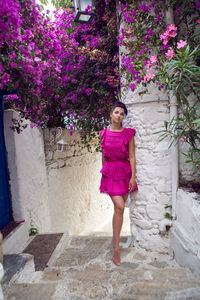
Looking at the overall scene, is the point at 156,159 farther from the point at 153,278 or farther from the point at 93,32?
the point at 93,32

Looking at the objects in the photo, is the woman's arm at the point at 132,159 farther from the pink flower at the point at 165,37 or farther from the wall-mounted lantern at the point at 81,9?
the wall-mounted lantern at the point at 81,9

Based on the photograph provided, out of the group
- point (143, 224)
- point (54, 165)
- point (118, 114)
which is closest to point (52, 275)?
point (143, 224)

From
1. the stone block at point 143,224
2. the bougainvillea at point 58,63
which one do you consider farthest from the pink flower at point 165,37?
the stone block at point 143,224

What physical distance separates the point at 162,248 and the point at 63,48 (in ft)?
10.7

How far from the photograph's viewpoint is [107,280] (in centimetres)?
197

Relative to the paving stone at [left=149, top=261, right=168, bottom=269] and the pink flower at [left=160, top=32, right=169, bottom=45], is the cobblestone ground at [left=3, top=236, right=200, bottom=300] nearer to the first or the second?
the paving stone at [left=149, top=261, right=168, bottom=269]

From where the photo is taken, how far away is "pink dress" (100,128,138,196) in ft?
8.61

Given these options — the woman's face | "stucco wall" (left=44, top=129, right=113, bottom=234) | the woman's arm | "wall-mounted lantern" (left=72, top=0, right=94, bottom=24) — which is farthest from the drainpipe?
"stucco wall" (left=44, top=129, right=113, bottom=234)

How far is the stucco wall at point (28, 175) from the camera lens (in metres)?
3.12

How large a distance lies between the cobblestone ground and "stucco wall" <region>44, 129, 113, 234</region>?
139cm

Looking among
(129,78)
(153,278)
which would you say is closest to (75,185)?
(129,78)

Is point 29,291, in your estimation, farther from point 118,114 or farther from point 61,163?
point 61,163

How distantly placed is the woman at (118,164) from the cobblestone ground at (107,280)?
1.16 feet

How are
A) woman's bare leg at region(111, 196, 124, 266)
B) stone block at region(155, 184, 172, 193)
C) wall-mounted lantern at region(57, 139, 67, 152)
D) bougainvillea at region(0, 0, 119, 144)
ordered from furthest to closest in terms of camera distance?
wall-mounted lantern at region(57, 139, 67, 152), stone block at region(155, 184, 172, 193), woman's bare leg at region(111, 196, 124, 266), bougainvillea at region(0, 0, 119, 144)
